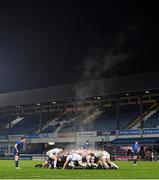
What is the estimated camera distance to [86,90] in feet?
217

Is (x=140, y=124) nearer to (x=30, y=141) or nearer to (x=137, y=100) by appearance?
(x=137, y=100)

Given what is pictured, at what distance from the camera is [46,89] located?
7056cm

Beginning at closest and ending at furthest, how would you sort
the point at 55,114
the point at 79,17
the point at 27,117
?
the point at 79,17, the point at 55,114, the point at 27,117

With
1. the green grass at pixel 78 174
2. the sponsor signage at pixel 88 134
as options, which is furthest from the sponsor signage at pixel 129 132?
the green grass at pixel 78 174

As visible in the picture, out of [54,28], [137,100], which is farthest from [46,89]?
[54,28]

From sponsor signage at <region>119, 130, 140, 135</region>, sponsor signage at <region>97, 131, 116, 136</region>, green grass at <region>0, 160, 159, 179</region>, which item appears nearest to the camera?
green grass at <region>0, 160, 159, 179</region>

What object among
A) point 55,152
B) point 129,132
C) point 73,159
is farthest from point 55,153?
point 129,132

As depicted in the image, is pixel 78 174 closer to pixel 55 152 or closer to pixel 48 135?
pixel 55 152

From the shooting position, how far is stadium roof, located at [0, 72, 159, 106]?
2322 inches

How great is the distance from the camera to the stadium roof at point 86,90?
193 feet

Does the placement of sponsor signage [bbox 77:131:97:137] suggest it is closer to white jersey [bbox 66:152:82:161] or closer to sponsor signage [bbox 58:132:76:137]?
sponsor signage [bbox 58:132:76:137]

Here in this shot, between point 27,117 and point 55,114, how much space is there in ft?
24.1

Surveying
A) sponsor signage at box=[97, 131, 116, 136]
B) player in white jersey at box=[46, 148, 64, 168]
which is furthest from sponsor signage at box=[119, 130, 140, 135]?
player in white jersey at box=[46, 148, 64, 168]

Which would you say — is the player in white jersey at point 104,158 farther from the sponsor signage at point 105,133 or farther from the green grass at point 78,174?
the sponsor signage at point 105,133
